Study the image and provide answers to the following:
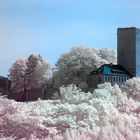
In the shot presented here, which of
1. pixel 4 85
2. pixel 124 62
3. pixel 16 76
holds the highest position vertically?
pixel 124 62

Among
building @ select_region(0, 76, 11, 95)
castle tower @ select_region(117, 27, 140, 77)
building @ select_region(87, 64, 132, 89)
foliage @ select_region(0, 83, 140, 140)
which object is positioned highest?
castle tower @ select_region(117, 27, 140, 77)

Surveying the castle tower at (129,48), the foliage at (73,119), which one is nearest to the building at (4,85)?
the foliage at (73,119)

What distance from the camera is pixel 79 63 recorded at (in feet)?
32.6

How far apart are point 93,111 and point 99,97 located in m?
0.57

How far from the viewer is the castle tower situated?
6855 millimetres

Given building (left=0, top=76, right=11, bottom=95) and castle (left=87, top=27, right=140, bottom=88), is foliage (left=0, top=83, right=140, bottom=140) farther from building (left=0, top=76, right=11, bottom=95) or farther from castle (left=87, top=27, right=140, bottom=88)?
castle (left=87, top=27, right=140, bottom=88)

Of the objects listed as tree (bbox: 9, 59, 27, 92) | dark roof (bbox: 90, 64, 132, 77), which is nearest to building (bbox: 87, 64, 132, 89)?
dark roof (bbox: 90, 64, 132, 77)

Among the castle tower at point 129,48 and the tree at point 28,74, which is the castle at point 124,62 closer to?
the castle tower at point 129,48

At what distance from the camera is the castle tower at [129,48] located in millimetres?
6855

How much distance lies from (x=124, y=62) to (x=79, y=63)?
2.66 meters

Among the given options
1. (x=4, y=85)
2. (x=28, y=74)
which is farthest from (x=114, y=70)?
(x=4, y=85)

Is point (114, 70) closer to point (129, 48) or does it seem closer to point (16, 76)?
point (129, 48)

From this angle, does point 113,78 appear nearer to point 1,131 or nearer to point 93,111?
point 93,111

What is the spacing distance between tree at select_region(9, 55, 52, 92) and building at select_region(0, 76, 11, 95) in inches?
4.9
